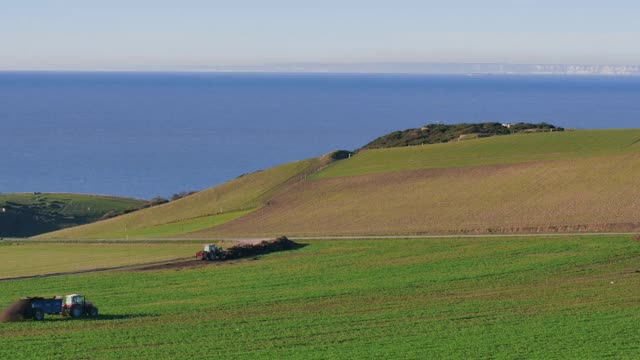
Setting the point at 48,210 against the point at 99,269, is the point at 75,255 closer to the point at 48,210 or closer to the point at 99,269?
the point at 99,269

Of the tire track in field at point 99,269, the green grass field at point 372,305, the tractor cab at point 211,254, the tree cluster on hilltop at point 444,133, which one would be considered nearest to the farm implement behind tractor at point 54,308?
the green grass field at point 372,305

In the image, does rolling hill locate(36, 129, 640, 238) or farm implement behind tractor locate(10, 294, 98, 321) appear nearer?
farm implement behind tractor locate(10, 294, 98, 321)

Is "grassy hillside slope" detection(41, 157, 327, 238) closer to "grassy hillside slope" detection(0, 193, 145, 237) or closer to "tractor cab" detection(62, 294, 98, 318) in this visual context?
"grassy hillside slope" detection(0, 193, 145, 237)

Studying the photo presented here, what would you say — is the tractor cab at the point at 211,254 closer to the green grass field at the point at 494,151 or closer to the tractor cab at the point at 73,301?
the tractor cab at the point at 73,301

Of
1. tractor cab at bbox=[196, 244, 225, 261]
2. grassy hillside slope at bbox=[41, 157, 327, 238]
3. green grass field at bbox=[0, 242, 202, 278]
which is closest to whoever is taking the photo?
green grass field at bbox=[0, 242, 202, 278]

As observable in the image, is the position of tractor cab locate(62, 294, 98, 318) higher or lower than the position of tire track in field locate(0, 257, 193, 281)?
higher

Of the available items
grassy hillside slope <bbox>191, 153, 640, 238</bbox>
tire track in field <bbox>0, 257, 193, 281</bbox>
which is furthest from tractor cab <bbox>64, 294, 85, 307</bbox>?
grassy hillside slope <bbox>191, 153, 640, 238</bbox>
